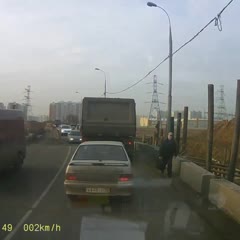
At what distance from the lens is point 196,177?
14477mm

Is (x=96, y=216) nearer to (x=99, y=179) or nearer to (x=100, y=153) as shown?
(x=99, y=179)

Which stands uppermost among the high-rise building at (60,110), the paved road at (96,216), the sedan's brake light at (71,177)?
the high-rise building at (60,110)

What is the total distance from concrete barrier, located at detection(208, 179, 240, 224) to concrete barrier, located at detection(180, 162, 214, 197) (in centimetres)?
61

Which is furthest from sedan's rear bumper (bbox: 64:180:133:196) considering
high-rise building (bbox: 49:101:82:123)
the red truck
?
high-rise building (bbox: 49:101:82:123)

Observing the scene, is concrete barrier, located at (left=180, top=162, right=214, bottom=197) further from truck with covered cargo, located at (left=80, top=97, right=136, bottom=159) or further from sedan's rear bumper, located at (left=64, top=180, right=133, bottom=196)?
truck with covered cargo, located at (left=80, top=97, right=136, bottom=159)

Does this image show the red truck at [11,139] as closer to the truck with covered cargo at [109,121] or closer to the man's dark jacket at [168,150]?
the man's dark jacket at [168,150]

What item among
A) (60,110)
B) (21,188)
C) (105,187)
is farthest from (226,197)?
(60,110)

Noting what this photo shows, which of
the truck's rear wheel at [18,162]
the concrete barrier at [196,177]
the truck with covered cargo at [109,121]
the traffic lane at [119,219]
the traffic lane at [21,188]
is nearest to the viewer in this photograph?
the traffic lane at [119,219]

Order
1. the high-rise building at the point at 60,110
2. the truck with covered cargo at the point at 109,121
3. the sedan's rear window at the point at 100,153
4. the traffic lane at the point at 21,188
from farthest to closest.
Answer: the high-rise building at the point at 60,110
the truck with covered cargo at the point at 109,121
the sedan's rear window at the point at 100,153
the traffic lane at the point at 21,188

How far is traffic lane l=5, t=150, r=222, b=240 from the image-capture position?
812 cm

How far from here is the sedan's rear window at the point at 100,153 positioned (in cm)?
1200

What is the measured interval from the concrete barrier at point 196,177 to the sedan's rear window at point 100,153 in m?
2.37

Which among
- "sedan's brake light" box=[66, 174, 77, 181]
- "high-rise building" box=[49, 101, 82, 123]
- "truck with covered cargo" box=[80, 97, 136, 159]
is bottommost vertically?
"sedan's brake light" box=[66, 174, 77, 181]

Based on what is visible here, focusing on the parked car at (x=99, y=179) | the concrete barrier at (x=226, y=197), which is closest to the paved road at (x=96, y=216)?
the parked car at (x=99, y=179)
